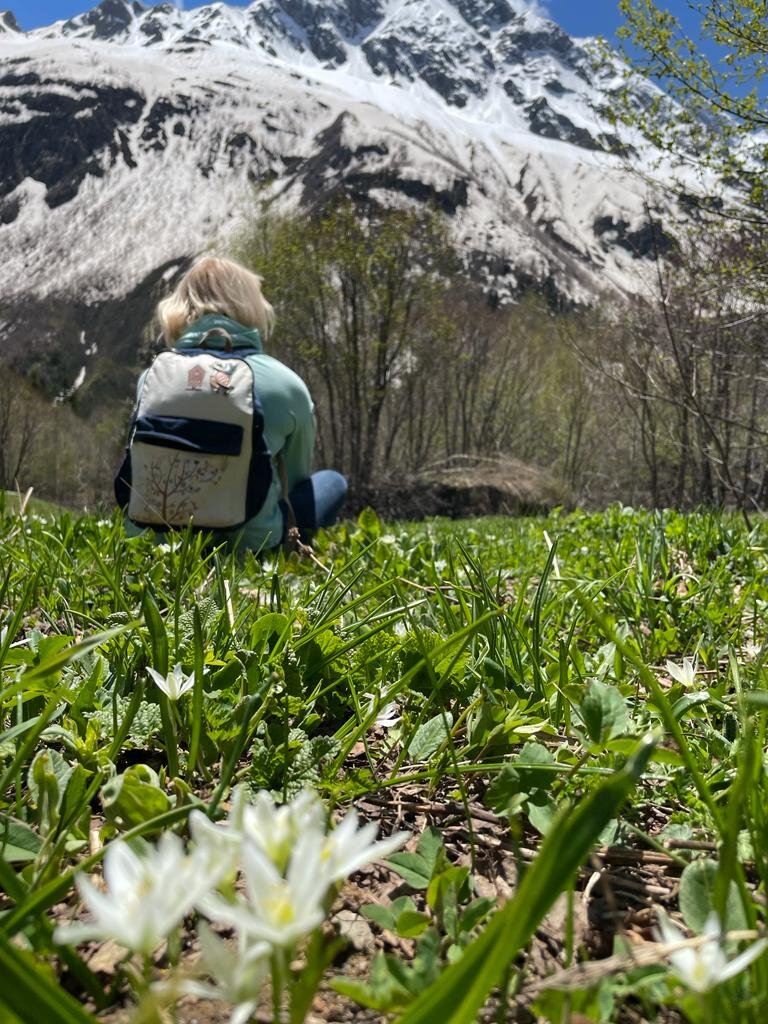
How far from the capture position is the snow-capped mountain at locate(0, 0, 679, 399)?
55969mm

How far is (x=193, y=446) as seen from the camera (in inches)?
121

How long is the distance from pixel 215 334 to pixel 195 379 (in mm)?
421

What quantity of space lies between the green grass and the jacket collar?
2.08 metres

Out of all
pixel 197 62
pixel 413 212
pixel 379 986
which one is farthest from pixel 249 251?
pixel 197 62

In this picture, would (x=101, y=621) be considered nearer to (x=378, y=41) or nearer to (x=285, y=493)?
(x=285, y=493)

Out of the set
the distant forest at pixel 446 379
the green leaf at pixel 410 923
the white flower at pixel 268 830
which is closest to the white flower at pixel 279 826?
the white flower at pixel 268 830

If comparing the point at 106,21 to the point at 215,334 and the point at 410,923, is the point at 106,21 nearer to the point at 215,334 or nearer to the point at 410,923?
the point at 215,334

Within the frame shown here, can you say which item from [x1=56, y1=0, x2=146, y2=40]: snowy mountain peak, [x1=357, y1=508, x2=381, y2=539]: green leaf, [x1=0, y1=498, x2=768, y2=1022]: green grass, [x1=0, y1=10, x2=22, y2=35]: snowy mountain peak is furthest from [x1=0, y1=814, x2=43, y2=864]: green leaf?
[x1=56, y1=0, x2=146, y2=40]: snowy mountain peak

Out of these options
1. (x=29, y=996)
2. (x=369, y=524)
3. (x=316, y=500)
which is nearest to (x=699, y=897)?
(x=29, y=996)

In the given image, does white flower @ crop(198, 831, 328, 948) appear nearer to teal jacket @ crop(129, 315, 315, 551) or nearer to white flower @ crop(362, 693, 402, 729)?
white flower @ crop(362, 693, 402, 729)

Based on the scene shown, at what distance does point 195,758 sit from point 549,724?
0.48m

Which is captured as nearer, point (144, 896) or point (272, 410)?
point (144, 896)

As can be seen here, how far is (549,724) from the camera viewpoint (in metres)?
0.98

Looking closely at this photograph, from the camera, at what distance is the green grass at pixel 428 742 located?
465 mm
